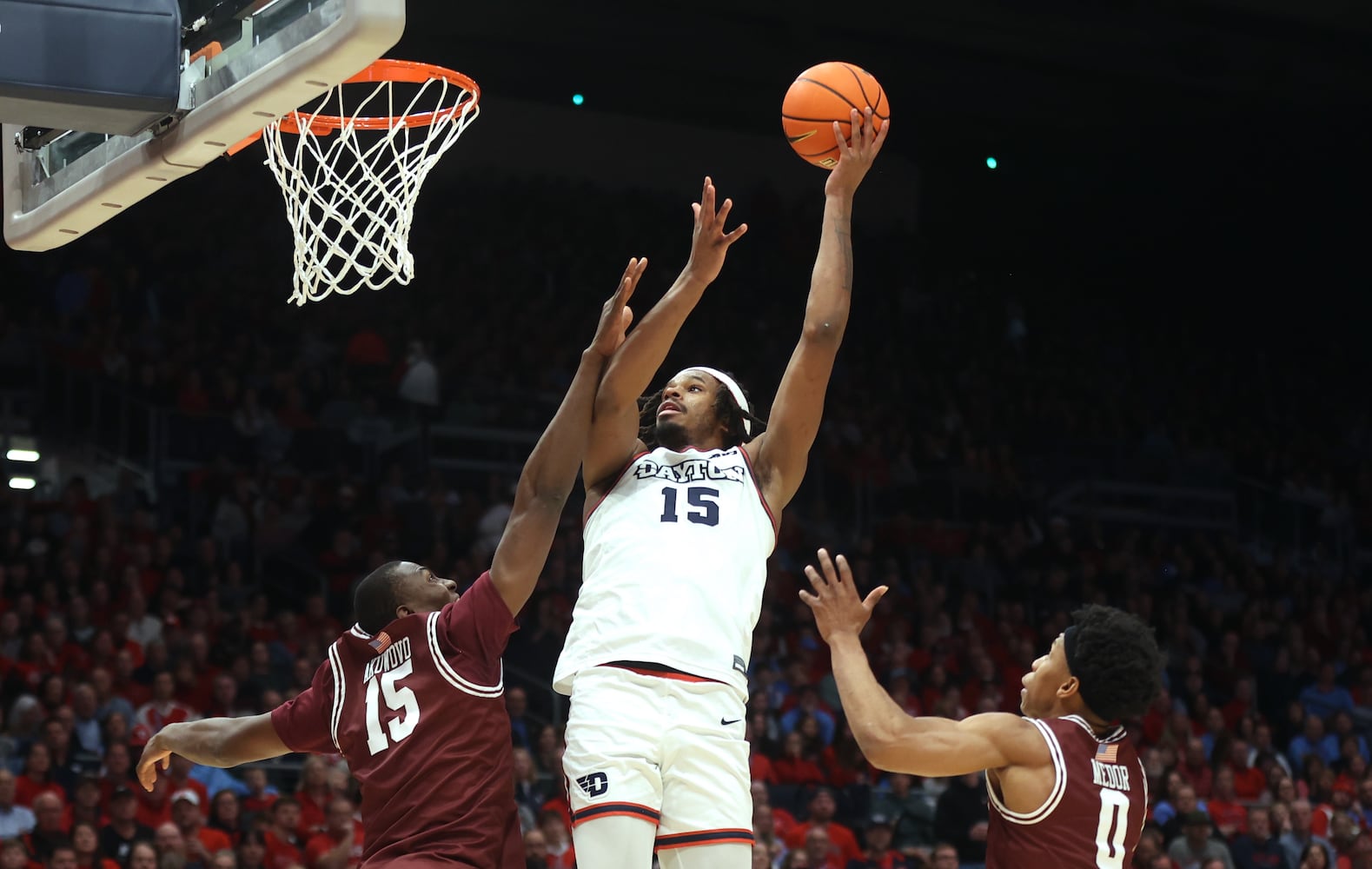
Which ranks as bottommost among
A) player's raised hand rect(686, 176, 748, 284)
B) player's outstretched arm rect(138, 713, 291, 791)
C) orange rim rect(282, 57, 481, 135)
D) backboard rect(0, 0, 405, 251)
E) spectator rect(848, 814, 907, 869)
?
spectator rect(848, 814, 907, 869)

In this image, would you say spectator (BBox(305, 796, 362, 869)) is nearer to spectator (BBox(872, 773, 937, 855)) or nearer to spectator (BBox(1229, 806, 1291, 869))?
spectator (BBox(872, 773, 937, 855))

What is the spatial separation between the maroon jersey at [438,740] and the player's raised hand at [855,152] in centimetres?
154

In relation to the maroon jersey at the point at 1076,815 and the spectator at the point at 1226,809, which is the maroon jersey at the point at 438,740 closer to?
the maroon jersey at the point at 1076,815

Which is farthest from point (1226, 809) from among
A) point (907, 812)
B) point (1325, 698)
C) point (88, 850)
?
point (88, 850)

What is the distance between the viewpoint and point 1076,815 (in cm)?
422

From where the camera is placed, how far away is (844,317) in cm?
489

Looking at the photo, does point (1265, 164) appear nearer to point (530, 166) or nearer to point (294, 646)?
point (530, 166)

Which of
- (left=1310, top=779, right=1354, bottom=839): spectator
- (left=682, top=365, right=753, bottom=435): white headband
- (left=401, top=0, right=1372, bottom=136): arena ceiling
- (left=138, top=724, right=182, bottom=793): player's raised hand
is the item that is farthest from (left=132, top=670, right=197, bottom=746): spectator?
(left=401, top=0, right=1372, bottom=136): arena ceiling

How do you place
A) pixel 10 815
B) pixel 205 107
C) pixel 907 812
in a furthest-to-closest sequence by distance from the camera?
pixel 907 812 < pixel 10 815 < pixel 205 107

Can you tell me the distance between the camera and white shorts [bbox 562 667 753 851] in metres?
4.34

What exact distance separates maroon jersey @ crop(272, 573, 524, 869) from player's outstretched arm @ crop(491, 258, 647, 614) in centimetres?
7

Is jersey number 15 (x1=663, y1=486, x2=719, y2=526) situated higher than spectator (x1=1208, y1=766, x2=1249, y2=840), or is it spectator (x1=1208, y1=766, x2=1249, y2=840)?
A: jersey number 15 (x1=663, y1=486, x2=719, y2=526)

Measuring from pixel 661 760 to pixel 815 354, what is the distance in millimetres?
1200

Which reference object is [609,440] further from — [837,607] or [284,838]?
[284,838]
